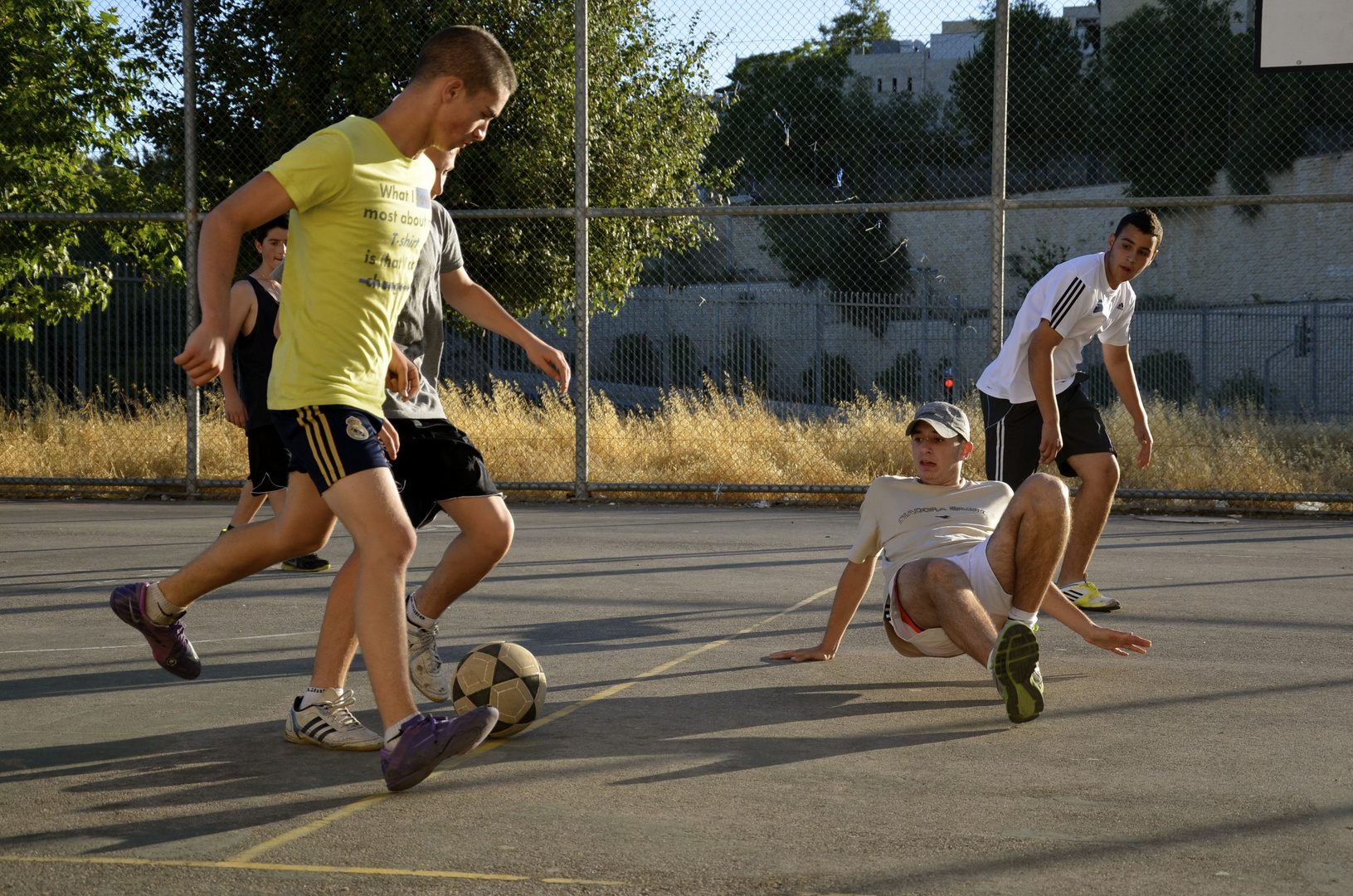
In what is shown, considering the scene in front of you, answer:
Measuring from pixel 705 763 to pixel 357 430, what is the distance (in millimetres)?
1334

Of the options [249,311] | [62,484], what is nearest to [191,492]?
[62,484]

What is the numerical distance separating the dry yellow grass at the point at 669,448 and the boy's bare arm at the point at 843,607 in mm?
6732

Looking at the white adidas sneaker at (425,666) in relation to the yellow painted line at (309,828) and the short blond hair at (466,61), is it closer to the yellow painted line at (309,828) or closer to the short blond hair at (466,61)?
the yellow painted line at (309,828)

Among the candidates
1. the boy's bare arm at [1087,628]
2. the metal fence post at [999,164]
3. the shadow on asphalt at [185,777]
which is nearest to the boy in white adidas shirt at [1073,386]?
the boy's bare arm at [1087,628]

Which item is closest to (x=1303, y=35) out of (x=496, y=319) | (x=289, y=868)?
(x=496, y=319)

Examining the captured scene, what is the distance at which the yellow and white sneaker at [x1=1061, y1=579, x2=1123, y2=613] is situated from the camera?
6.42 m

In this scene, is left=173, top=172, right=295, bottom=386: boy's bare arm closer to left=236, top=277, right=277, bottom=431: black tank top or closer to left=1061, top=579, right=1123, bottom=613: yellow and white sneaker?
left=236, top=277, right=277, bottom=431: black tank top

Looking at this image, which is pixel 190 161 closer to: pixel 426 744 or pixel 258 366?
pixel 258 366

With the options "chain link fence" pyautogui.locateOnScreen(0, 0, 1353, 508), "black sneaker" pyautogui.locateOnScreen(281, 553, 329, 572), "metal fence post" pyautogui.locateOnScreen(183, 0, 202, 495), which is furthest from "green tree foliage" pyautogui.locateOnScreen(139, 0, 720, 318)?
"black sneaker" pyautogui.locateOnScreen(281, 553, 329, 572)

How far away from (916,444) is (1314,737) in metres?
1.58

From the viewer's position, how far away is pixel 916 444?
191 inches

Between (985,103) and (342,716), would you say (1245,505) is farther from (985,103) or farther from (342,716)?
(985,103)

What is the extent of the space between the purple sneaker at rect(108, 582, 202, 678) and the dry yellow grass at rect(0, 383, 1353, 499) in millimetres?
7611

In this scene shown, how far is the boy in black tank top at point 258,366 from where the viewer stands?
625 cm
